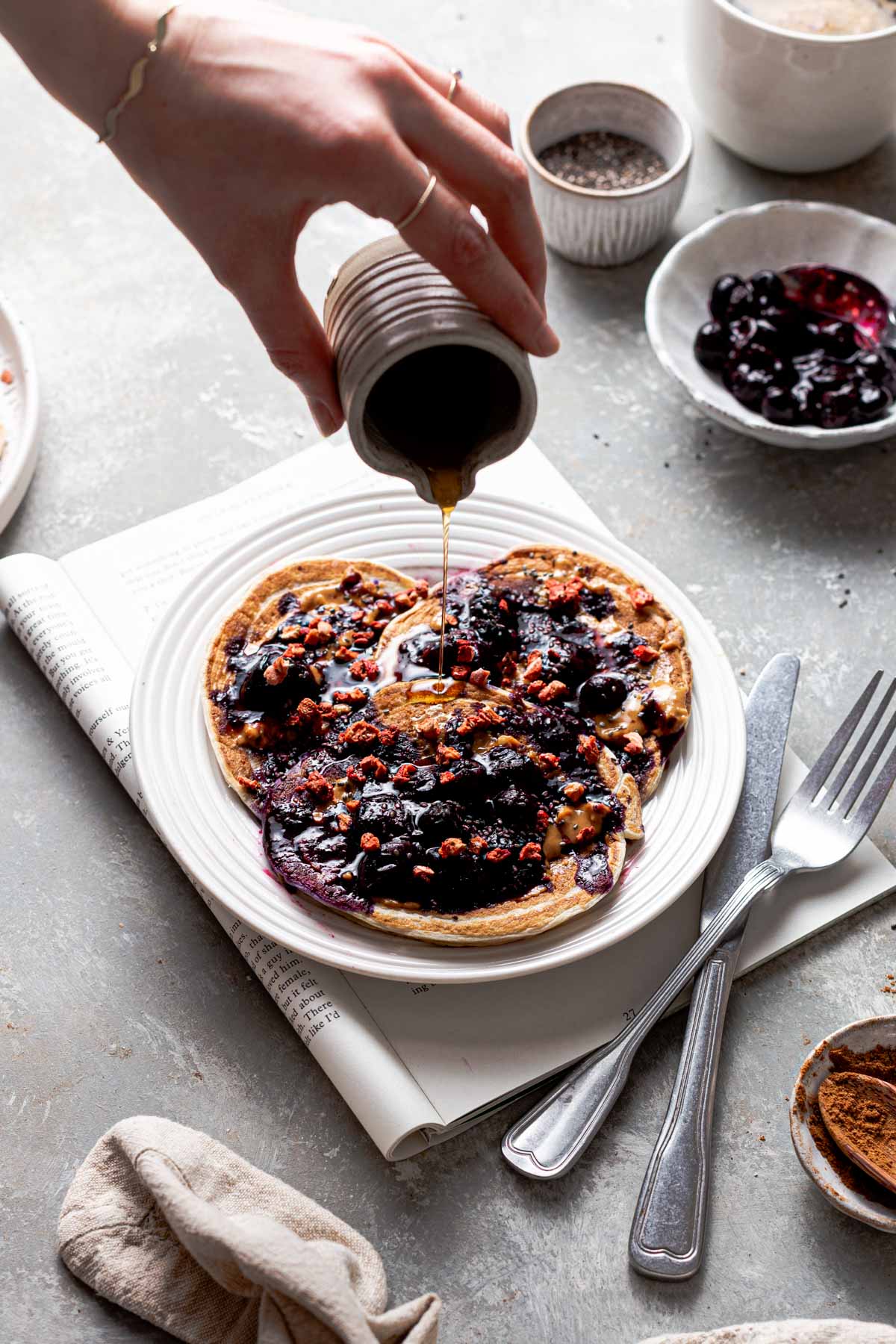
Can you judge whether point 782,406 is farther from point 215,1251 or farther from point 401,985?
point 215,1251

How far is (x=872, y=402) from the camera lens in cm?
319

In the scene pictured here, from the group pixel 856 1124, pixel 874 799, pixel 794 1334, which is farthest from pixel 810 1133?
pixel 874 799

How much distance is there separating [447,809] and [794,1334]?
1.05m

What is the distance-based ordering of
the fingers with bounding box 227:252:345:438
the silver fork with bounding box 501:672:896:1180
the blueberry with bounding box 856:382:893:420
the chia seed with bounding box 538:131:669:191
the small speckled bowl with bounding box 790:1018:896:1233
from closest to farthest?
the fingers with bounding box 227:252:345:438 < the small speckled bowl with bounding box 790:1018:896:1233 < the silver fork with bounding box 501:672:896:1180 < the blueberry with bounding box 856:382:893:420 < the chia seed with bounding box 538:131:669:191

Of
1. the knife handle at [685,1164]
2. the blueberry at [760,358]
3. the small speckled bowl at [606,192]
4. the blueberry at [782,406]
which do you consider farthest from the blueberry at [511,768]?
the small speckled bowl at [606,192]

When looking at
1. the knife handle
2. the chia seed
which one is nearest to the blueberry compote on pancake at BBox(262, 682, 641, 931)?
the knife handle

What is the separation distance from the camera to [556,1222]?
7.51 feet

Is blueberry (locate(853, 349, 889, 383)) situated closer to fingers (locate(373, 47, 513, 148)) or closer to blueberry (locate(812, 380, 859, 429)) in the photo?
blueberry (locate(812, 380, 859, 429))

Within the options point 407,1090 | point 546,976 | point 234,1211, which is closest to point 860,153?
point 546,976

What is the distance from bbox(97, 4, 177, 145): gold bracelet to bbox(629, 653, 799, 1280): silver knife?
1.73m

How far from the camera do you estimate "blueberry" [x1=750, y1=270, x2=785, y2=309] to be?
3434mm

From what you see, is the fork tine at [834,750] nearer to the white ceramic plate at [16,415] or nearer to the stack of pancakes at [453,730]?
the stack of pancakes at [453,730]

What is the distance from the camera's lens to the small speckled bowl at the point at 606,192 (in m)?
3.54

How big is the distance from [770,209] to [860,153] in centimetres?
56
